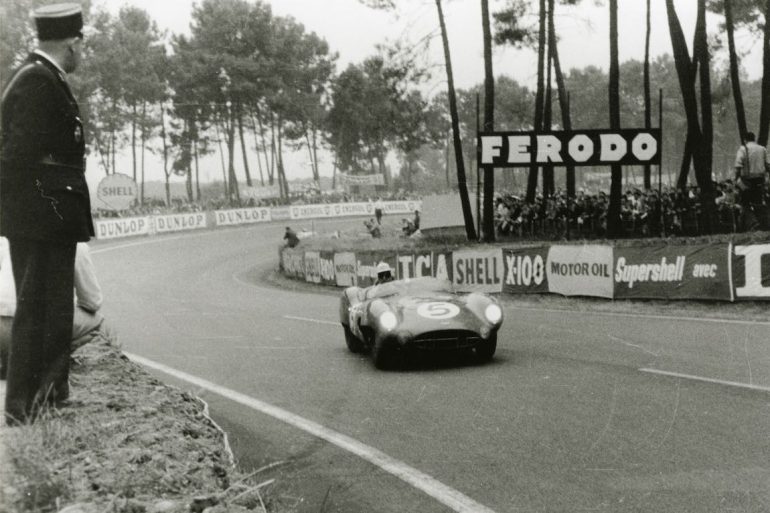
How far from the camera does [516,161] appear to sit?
72.0ft

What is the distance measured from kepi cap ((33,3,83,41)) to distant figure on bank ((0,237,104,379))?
113 cm

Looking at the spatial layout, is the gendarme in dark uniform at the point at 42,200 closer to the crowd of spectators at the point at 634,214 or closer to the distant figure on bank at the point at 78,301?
the distant figure on bank at the point at 78,301

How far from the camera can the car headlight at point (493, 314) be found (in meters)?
9.61

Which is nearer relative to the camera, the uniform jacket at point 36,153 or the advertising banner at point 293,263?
the uniform jacket at point 36,153

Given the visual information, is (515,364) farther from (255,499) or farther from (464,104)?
(464,104)

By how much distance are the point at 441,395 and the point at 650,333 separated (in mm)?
5250

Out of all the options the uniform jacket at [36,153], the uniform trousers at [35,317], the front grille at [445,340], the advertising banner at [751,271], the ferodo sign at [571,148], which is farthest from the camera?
the ferodo sign at [571,148]

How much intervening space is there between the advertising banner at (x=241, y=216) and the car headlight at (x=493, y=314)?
4835 centimetres

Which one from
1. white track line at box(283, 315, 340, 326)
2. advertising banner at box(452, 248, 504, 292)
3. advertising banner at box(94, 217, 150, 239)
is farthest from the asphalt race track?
advertising banner at box(94, 217, 150, 239)

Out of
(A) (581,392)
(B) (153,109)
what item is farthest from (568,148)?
(B) (153,109)

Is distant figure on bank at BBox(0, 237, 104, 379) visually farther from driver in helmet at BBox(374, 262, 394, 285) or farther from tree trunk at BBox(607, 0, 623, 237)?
tree trunk at BBox(607, 0, 623, 237)

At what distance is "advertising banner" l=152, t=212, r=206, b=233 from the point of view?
5247 cm

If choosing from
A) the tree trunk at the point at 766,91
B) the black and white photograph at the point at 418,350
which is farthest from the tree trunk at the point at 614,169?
the tree trunk at the point at 766,91

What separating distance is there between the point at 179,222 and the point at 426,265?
112 ft
